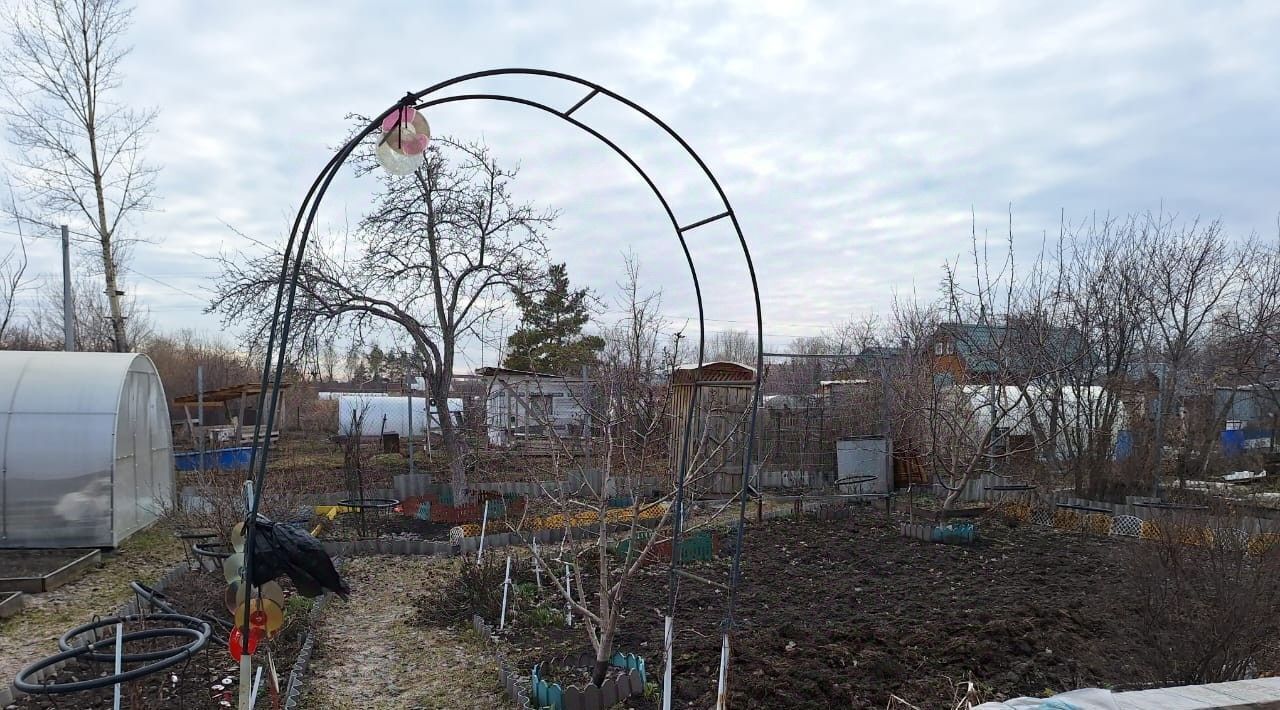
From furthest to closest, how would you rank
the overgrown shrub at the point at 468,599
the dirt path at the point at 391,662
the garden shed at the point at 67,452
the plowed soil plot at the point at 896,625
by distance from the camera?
the garden shed at the point at 67,452 → the overgrown shrub at the point at 468,599 → the dirt path at the point at 391,662 → the plowed soil plot at the point at 896,625

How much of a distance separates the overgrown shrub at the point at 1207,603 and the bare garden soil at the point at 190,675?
5.04 metres

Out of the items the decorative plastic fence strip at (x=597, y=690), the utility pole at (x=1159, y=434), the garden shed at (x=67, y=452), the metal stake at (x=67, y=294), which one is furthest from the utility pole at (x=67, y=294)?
the utility pole at (x=1159, y=434)

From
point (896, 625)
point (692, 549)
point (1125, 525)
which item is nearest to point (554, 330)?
point (692, 549)

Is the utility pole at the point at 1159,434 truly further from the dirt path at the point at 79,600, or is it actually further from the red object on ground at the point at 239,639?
the dirt path at the point at 79,600

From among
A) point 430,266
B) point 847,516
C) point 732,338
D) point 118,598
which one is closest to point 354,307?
point 430,266

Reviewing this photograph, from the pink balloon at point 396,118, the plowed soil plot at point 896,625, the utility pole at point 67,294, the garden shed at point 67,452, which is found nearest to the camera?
the pink balloon at point 396,118

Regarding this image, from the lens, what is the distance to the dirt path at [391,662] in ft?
17.6

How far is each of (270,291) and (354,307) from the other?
1.44 metres

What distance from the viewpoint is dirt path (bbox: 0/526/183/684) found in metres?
6.27

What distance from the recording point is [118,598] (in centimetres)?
777

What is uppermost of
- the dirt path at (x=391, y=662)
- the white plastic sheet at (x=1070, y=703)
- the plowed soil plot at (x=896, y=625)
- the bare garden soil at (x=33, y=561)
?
the white plastic sheet at (x=1070, y=703)

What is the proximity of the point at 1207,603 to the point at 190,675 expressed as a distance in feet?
20.2

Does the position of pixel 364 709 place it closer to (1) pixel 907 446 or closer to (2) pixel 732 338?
(1) pixel 907 446

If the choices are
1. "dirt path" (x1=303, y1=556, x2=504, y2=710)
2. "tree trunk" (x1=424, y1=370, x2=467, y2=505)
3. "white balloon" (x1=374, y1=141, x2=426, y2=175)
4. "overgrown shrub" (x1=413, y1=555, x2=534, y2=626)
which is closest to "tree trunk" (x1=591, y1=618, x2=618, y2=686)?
"dirt path" (x1=303, y1=556, x2=504, y2=710)
